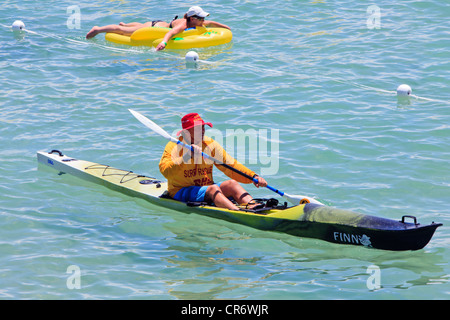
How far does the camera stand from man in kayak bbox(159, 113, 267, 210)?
7.25 meters

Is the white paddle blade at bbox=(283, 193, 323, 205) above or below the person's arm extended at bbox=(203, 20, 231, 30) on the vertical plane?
below

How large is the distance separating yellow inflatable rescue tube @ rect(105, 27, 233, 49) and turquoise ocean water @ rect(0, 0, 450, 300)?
236 mm

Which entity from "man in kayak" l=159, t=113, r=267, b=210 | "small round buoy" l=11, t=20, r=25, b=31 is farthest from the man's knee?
"small round buoy" l=11, t=20, r=25, b=31

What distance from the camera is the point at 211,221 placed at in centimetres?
727

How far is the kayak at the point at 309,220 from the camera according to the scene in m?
6.12

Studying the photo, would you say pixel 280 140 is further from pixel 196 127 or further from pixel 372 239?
pixel 372 239

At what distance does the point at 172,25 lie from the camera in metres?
13.7

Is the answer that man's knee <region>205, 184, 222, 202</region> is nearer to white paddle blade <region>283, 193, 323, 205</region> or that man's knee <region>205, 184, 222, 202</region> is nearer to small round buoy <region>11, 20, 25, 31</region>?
white paddle blade <region>283, 193, 323, 205</region>

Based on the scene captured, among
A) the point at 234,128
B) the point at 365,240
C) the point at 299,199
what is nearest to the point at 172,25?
the point at 234,128

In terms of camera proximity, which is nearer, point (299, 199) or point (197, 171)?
point (299, 199)

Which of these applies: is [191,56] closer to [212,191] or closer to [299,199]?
[212,191]

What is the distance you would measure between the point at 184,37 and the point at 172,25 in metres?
0.47

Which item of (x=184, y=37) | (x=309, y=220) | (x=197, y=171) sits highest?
(x=184, y=37)
